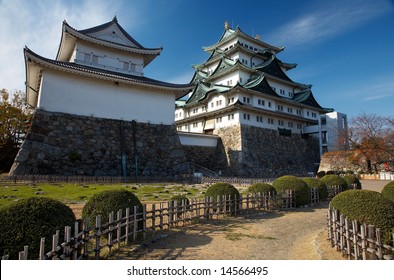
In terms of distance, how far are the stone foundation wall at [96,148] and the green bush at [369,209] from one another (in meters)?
17.6

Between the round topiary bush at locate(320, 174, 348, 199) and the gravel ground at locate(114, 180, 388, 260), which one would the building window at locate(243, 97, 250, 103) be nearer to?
the round topiary bush at locate(320, 174, 348, 199)

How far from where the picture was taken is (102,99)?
22.4m

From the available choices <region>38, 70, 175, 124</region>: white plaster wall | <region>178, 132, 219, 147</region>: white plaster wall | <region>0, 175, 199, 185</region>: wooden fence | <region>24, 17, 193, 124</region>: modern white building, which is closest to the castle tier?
<region>178, 132, 219, 147</region>: white plaster wall

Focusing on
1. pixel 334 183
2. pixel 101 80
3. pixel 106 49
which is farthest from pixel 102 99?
pixel 334 183

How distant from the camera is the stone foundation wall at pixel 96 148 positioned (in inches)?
719

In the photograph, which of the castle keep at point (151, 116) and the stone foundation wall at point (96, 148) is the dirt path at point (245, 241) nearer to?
the stone foundation wall at point (96, 148)

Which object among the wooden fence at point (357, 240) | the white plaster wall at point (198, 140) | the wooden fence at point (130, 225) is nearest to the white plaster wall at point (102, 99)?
the white plaster wall at point (198, 140)

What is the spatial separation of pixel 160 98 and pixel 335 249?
21.5 meters

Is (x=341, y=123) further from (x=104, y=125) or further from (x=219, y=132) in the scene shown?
(x=104, y=125)

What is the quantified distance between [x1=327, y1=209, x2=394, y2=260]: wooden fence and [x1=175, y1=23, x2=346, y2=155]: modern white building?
24.2 metres

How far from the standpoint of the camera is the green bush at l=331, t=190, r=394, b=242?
568cm

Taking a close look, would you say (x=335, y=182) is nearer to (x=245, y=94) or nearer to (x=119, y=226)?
(x=119, y=226)

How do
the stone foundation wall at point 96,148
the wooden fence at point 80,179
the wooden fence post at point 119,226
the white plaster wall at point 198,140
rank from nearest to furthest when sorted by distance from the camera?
the wooden fence post at point 119,226 → the wooden fence at point 80,179 → the stone foundation wall at point 96,148 → the white plaster wall at point 198,140

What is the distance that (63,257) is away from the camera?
4328mm
